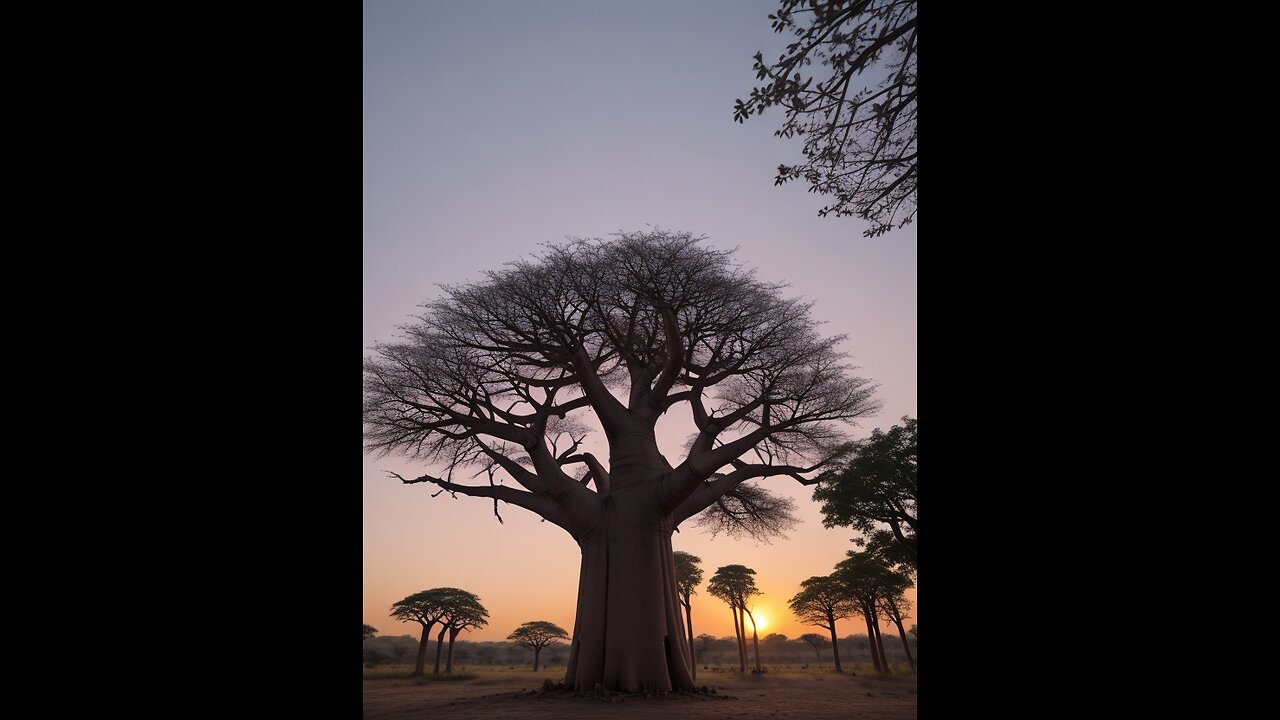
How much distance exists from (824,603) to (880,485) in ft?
45.2

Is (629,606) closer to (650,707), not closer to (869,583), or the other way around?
(650,707)

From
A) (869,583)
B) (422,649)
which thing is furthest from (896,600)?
(422,649)

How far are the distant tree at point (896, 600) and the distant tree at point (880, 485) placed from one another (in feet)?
23.5

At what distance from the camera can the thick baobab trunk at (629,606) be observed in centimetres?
1302

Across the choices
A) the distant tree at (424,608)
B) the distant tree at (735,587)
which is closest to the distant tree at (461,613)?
the distant tree at (424,608)

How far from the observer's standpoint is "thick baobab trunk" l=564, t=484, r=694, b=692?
1302 cm

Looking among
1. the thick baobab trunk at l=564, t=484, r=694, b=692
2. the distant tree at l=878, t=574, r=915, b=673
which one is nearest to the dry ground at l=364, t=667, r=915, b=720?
the thick baobab trunk at l=564, t=484, r=694, b=692

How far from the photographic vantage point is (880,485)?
17.0m

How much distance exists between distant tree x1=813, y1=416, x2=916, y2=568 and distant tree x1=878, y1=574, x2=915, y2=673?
23.5ft

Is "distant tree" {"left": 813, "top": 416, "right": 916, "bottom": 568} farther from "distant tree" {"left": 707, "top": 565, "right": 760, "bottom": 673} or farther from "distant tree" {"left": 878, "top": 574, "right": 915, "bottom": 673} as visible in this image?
"distant tree" {"left": 707, "top": 565, "right": 760, "bottom": 673}
